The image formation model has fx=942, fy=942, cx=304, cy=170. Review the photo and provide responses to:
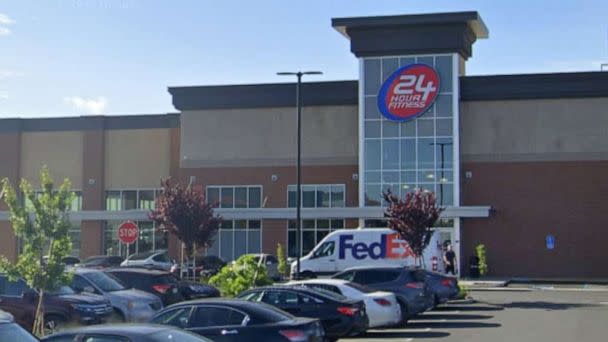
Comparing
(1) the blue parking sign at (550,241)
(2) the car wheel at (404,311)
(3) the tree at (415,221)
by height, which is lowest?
(2) the car wheel at (404,311)

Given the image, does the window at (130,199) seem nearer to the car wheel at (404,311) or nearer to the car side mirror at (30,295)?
the car wheel at (404,311)

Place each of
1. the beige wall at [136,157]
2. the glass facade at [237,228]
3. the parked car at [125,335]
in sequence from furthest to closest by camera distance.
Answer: the beige wall at [136,157], the glass facade at [237,228], the parked car at [125,335]

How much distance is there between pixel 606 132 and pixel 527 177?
15.1 feet

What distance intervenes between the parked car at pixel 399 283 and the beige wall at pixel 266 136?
88.9ft

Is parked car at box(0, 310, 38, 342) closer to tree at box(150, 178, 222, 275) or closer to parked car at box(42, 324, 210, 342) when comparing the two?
parked car at box(42, 324, 210, 342)

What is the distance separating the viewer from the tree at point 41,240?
18.1m

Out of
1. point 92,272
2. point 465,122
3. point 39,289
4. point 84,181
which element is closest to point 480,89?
point 465,122

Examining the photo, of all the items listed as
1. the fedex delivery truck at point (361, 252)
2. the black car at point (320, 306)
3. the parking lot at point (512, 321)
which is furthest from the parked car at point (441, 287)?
the black car at point (320, 306)

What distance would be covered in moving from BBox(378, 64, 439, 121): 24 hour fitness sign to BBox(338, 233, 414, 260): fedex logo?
1489 cm

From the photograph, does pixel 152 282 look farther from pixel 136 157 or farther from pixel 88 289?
pixel 136 157

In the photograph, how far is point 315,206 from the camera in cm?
5297

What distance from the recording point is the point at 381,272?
990 inches

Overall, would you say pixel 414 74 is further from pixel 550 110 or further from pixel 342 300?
pixel 342 300

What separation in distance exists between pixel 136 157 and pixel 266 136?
891 cm
